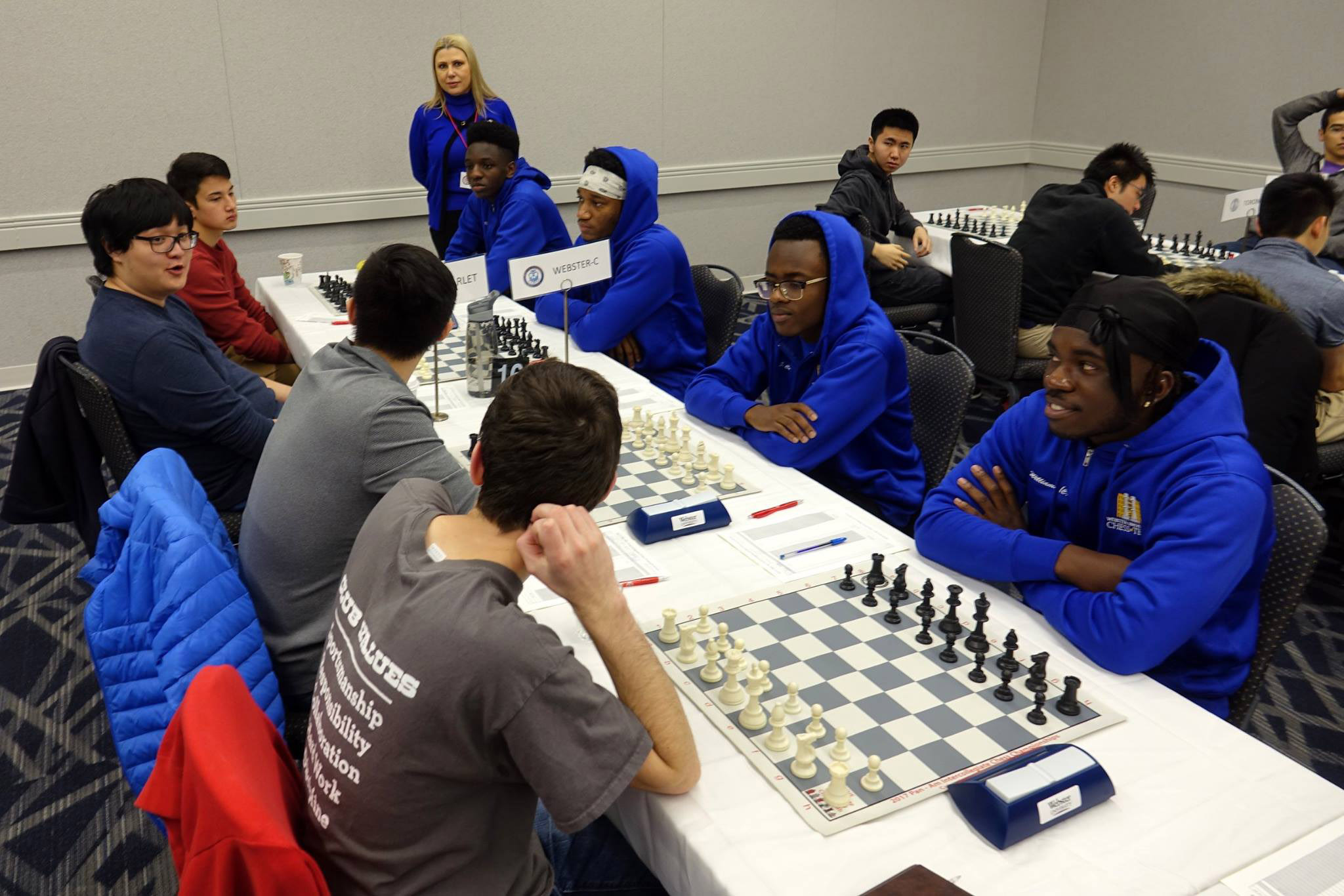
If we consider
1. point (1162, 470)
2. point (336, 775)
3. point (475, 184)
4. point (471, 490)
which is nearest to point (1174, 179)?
point (475, 184)

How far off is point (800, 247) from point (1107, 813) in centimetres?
170

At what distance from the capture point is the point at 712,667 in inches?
61.6

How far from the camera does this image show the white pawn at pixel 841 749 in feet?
4.33

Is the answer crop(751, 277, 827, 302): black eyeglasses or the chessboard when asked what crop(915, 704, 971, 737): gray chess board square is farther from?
crop(751, 277, 827, 302): black eyeglasses

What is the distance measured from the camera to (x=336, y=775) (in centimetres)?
121

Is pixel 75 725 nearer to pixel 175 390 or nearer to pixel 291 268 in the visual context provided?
pixel 175 390

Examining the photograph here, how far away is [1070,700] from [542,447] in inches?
35.4

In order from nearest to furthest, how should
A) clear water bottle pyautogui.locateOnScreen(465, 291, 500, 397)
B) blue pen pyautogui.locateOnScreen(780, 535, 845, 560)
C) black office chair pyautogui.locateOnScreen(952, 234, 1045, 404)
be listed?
blue pen pyautogui.locateOnScreen(780, 535, 845, 560), clear water bottle pyautogui.locateOnScreen(465, 291, 500, 397), black office chair pyautogui.locateOnScreen(952, 234, 1045, 404)

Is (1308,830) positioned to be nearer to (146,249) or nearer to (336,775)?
(336,775)

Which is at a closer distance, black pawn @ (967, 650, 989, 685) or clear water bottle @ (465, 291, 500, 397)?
black pawn @ (967, 650, 989, 685)

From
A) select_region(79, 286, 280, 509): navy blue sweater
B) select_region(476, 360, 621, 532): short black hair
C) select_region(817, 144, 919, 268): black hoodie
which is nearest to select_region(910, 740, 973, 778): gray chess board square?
select_region(476, 360, 621, 532): short black hair

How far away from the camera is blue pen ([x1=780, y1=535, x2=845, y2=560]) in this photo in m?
1.98

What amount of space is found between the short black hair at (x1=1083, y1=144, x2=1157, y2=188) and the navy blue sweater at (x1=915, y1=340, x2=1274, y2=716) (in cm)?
309

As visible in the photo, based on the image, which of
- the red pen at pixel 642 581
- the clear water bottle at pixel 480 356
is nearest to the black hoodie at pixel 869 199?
the clear water bottle at pixel 480 356
